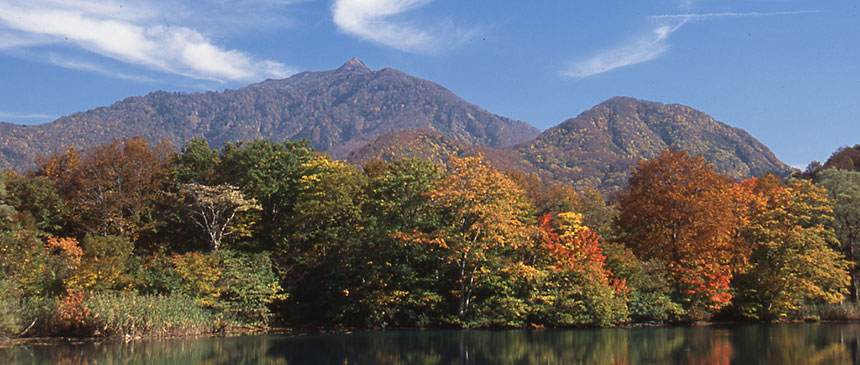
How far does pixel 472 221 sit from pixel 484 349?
1075cm

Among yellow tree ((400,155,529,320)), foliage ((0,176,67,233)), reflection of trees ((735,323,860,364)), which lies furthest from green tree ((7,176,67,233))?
reflection of trees ((735,323,860,364))

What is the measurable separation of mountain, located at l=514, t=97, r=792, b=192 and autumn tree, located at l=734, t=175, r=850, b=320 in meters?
94.8

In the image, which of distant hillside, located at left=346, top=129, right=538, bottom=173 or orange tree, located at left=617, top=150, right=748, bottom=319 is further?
distant hillside, located at left=346, top=129, right=538, bottom=173

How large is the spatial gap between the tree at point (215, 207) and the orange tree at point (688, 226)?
2306cm

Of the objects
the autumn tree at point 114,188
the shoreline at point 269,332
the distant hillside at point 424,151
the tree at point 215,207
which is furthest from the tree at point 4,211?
the distant hillside at point 424,151

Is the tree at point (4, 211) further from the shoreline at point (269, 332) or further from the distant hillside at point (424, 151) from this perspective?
the distant hillside at point (424, 151)

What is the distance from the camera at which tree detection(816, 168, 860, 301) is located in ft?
127

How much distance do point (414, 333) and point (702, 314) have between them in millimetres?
16859

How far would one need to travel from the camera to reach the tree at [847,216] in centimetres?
3856

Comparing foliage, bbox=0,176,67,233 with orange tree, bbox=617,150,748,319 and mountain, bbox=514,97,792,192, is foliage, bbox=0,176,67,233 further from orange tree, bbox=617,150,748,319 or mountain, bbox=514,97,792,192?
mountain, bbox=514,97,792,192

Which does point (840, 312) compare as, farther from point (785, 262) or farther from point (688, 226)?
point (688, 226)

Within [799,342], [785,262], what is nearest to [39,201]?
[799,342]

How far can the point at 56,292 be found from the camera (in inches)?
1038

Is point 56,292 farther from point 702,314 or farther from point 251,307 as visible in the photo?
point 702,314
